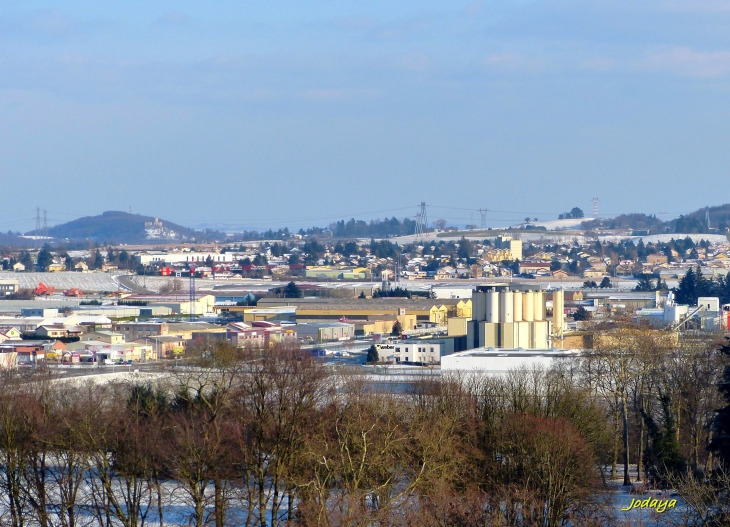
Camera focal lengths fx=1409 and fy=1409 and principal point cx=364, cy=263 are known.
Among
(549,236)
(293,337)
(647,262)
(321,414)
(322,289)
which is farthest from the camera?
(549,236)

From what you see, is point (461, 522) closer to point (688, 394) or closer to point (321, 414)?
point (321, 414)

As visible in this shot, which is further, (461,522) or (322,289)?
(322,289)

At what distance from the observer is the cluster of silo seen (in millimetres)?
23188

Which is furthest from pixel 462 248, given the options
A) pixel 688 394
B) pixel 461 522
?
pixel 461 522

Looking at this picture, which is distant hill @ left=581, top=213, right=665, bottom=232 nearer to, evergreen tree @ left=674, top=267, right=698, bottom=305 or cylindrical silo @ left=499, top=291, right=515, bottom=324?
evergreen tree @ left=674, top=267, right=698, bottom=305

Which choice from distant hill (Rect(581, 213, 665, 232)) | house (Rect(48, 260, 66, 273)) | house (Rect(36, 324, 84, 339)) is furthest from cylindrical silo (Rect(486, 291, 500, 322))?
distant hill (Rect(581, 213, 665, 232))

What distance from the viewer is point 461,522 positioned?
8195 millimetres

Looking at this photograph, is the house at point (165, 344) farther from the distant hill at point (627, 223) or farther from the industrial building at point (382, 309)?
the distant hill at point (627, 223)

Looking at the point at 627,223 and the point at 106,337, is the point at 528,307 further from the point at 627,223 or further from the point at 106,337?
the point at 627,223

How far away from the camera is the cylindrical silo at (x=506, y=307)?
23.3 m

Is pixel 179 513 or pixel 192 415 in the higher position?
pixel 192 415

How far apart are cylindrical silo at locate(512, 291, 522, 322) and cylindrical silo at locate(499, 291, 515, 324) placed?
7 cm

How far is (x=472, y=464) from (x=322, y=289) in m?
32.1

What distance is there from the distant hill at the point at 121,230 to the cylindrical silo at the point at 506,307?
295 feet
